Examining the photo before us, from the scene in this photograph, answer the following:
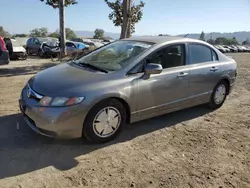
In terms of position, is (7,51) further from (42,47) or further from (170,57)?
(42,47)

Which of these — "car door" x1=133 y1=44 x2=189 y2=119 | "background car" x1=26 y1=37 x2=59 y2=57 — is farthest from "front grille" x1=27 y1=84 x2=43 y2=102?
"background car" x1=26 y1=37 x2=59 y2=57

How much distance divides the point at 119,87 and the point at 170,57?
4.15ft

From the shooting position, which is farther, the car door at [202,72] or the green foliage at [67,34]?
the green foliage at [67,34]

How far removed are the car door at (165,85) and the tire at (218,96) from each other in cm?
99

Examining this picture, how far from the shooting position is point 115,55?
428cm

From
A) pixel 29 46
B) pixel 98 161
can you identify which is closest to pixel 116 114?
pixel 98 161

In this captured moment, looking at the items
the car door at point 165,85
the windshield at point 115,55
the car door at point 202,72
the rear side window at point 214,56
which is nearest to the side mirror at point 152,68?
the car door at point 165,85

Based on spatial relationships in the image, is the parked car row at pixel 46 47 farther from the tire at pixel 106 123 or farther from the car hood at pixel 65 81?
the tire at pixel 106 123

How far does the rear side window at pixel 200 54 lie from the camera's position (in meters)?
4.65

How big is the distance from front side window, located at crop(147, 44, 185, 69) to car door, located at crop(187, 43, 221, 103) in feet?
0.64

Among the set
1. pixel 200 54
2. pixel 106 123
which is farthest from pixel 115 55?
pixel 200 54

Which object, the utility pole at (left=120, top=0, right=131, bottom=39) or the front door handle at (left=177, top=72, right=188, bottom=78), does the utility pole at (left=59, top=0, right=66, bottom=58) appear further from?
the front door handle at (left=177, top=72, right=188, bottom=78)

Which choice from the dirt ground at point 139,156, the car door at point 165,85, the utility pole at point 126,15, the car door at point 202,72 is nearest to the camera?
the dirt ground at point 139,156

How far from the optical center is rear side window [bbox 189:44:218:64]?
183 inches
